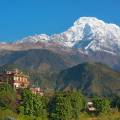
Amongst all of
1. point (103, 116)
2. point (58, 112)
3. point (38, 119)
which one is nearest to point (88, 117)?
point (103, 116)

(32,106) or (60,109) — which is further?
(32,106)

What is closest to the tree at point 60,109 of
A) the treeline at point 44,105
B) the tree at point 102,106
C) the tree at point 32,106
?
the treeline at point 44,105

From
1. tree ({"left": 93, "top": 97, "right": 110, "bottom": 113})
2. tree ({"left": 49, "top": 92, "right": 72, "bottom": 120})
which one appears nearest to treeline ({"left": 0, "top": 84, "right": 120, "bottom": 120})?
tree ({"left": 49, "top": 92, "right": 72, "bottom": 120})

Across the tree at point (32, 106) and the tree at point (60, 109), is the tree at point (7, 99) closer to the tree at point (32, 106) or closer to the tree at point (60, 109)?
the tree at point (32, 106)

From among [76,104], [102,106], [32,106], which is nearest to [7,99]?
[32,106]

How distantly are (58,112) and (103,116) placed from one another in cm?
2403

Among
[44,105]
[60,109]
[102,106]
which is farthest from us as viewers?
[102,106]

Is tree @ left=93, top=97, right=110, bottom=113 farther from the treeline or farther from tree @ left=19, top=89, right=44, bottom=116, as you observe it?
tree @ left=19, top=89, right=44, bottom=116

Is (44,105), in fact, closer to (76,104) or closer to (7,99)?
(76,104)

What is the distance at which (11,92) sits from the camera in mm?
185500

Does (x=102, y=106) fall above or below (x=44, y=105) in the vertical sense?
below

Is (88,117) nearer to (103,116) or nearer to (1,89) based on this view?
(103,116)

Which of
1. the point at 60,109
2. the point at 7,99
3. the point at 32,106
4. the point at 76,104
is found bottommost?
the point at 60,109

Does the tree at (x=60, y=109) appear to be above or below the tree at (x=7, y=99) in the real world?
below
